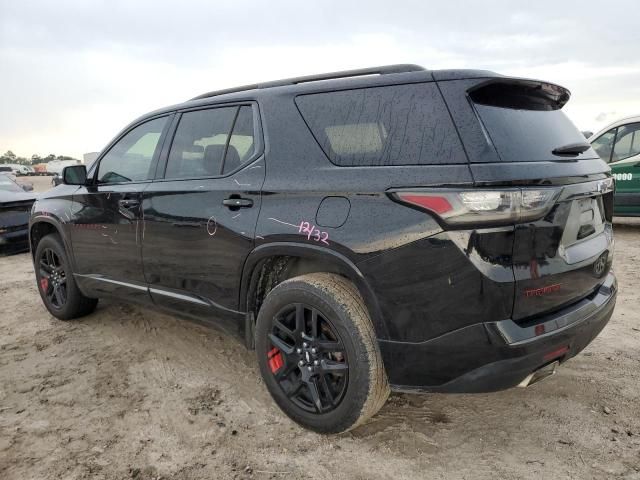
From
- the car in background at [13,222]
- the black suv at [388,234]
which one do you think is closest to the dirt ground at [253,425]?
the black suv at [388,234]

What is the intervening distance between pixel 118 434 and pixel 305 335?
115 cm

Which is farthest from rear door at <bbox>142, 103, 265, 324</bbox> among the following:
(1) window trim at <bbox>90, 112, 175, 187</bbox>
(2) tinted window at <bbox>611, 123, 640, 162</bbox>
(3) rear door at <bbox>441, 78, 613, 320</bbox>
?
(2) tinted window at <bbox>611, 123, 640, 162</bbox>

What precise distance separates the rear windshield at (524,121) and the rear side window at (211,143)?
52.1 inches

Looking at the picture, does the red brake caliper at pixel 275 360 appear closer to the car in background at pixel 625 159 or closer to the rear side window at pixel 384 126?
the rear side window at pixel 384 126

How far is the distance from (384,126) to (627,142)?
7.70m

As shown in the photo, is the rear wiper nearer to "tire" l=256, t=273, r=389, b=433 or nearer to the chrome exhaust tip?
the chrome exhaust tip

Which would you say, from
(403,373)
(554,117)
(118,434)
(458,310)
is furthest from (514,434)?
(118,434)

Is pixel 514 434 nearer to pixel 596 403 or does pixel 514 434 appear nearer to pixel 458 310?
pixel 596 403

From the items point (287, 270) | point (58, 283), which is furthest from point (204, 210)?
point (58, 283)

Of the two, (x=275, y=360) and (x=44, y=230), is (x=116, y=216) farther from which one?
(x=275, y=360)

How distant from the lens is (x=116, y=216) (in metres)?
3.60

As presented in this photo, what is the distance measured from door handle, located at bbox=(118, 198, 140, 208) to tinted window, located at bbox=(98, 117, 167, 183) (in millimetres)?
169

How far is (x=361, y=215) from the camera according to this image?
224 cm

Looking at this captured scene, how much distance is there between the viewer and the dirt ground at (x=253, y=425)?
2.30m
